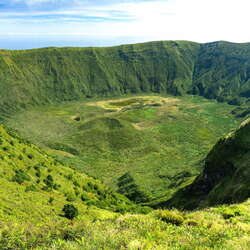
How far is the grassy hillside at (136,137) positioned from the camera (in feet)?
238

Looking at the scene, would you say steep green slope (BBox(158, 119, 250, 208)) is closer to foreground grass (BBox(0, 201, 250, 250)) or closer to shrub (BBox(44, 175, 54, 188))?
shrub (BBox(44, 175, 54, 188))

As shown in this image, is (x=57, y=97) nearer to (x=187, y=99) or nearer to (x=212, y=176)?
(x=187, y=99)

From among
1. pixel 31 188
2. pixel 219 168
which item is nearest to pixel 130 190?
pixel 219 168

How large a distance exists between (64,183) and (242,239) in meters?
29.6

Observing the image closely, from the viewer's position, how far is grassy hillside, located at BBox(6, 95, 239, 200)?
72.6m

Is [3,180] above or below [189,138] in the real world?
above

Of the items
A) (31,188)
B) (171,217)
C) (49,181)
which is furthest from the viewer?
(49,181)

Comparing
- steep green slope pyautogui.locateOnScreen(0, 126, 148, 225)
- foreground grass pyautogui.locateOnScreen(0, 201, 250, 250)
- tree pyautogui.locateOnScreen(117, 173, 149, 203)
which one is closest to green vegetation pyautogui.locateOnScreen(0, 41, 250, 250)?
foreground grass pyautogui.locateOnScreen(0, 201, 250, 250)

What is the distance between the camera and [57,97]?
183 metres

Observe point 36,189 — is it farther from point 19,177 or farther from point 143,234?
point 143,234

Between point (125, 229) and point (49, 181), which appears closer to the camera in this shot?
point (125, 229)

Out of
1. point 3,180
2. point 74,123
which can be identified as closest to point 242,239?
point 3,180

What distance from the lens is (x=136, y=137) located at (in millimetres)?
103375

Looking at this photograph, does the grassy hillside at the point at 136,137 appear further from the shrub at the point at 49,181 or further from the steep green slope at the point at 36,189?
the shrub at the point at 49,181
